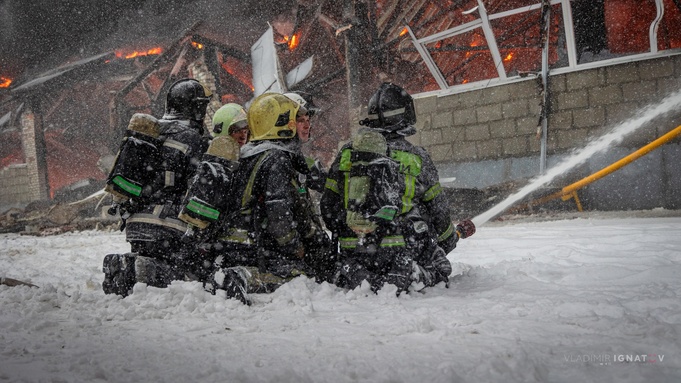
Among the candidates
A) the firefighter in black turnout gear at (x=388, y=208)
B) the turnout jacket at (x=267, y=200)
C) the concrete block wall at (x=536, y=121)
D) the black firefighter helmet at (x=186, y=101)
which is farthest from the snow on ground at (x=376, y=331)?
the concrete block wall at (x=536, y=121)

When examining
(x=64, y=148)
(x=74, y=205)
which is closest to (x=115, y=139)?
(x=74, y=205)

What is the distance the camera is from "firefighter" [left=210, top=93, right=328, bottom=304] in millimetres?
3027

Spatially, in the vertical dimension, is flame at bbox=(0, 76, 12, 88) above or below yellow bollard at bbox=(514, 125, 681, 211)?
above

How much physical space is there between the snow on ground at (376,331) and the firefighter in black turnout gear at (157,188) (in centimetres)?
55

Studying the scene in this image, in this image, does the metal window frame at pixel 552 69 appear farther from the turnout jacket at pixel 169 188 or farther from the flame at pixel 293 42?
the turnout jacket at pixel 169 188

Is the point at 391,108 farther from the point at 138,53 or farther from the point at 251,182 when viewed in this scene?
the point at 138,53

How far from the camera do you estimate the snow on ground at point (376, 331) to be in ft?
5.45

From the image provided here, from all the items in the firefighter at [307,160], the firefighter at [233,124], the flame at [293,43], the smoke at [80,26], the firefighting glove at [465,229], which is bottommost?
the firefighting glove at [465,229]

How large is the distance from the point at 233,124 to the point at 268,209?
1.36m

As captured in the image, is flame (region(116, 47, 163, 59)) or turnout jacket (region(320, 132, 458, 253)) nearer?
turnout jacket (region(320, 132, 458, 253))

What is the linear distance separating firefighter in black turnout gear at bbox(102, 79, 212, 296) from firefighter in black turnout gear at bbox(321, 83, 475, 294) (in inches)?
42.9

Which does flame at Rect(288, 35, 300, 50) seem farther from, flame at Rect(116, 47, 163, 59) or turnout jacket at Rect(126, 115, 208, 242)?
turnout jacket at Rect(126, 115, 208, 242)

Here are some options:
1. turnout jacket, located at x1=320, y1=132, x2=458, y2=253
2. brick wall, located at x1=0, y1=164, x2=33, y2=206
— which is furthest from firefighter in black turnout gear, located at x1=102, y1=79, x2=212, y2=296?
brick wall, located at x1=0, y1=164, x2=33, y2=206

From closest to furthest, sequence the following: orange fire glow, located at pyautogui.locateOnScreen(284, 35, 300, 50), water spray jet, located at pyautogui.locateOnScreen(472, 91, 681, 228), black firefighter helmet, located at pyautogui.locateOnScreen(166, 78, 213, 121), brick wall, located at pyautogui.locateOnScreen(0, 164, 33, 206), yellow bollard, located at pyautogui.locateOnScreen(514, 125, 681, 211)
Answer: black firefighter helmet, located at pyautogui.locateOnScreen(166, 78, 213, 121) → yellow bollard, located at pyautogui.locateOnScreen(514, 125, 681, 211) → water spray jet, located at pyautogui.locateOnScreen(472, 91, 681, 228) → orange fire glow, located at pyautogui.locateOnScreen(284, 35, 300, 50) → brick wall, located at pyautogui.locateOnScreen(0, 164, 33, 206)
